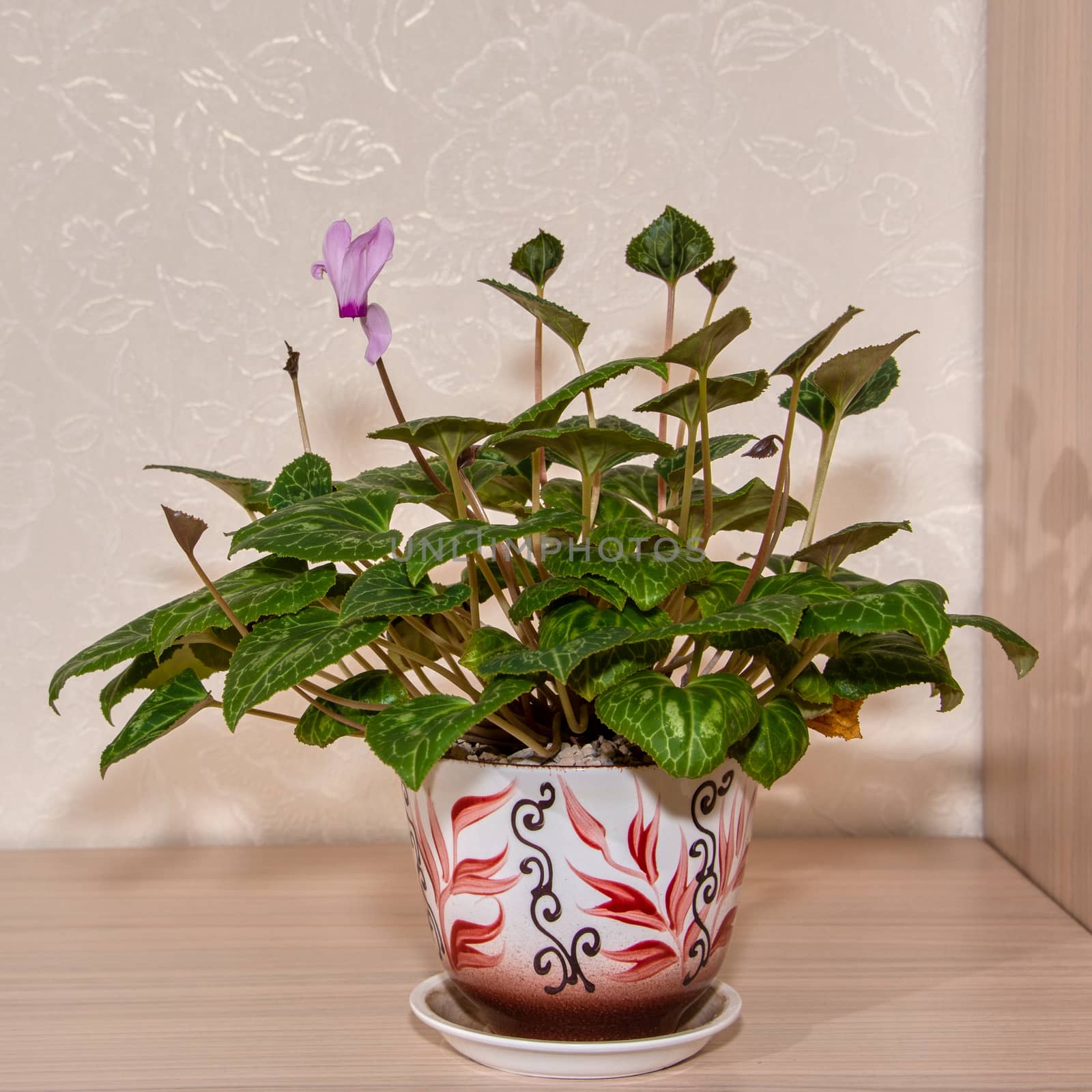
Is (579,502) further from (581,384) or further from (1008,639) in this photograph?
(1008,639)

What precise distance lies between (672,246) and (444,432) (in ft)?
0.72

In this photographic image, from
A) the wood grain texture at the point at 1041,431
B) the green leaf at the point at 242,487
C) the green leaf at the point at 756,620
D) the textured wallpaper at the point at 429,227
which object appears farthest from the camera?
the textured wallpaper at the point at 429,227

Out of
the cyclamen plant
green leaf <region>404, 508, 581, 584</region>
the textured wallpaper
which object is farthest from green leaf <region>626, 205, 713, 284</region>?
the textured wallpaper

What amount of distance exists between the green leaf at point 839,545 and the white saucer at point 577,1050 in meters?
0.28

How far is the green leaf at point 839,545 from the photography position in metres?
0.72

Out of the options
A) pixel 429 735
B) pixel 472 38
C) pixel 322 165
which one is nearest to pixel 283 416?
pixel 322 165

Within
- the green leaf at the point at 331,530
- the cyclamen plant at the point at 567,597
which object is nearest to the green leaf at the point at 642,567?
the cyclamen plant at the point at 567,597

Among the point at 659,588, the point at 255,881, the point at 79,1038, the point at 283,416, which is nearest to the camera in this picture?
the point at 659,588

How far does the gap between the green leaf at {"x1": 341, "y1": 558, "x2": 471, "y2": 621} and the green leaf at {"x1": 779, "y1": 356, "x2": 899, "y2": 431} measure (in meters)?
0.26

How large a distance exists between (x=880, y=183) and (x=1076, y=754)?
61 centimetres

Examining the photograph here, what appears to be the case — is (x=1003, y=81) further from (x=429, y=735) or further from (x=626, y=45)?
(x=429, y=735)

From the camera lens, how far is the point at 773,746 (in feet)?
2.14

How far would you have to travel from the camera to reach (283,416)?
4.05ft

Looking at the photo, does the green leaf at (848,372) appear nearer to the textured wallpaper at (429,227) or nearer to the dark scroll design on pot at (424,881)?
the dark scroll design on pot at (424,881)
